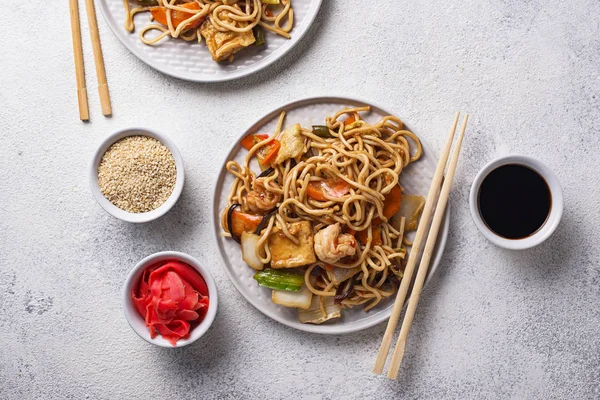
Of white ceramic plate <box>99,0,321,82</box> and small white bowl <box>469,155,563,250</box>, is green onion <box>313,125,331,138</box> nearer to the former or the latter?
white ceramic plate <box>99,0,321,82</box>

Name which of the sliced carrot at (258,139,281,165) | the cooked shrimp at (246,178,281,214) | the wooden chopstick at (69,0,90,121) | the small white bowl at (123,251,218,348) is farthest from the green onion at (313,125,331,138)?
the wooden chopstick at (69,0,90,121)

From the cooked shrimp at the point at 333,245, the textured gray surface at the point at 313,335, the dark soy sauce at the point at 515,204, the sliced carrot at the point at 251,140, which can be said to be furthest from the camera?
the textured gray surface at the point at 313,335

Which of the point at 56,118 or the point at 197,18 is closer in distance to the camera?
the point at 197,18

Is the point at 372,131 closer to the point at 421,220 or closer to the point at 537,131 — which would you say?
the point at 421,220

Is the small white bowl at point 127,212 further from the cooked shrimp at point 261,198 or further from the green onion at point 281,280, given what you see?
the green onion at point 281,280

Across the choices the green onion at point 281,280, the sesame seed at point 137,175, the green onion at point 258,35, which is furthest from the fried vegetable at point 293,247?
the green onion at point 258,35

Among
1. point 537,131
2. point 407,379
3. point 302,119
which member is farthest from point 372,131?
point 407,379

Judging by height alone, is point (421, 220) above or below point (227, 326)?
above

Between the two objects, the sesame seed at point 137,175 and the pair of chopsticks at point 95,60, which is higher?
the pair of chopsticks at point 95,60
